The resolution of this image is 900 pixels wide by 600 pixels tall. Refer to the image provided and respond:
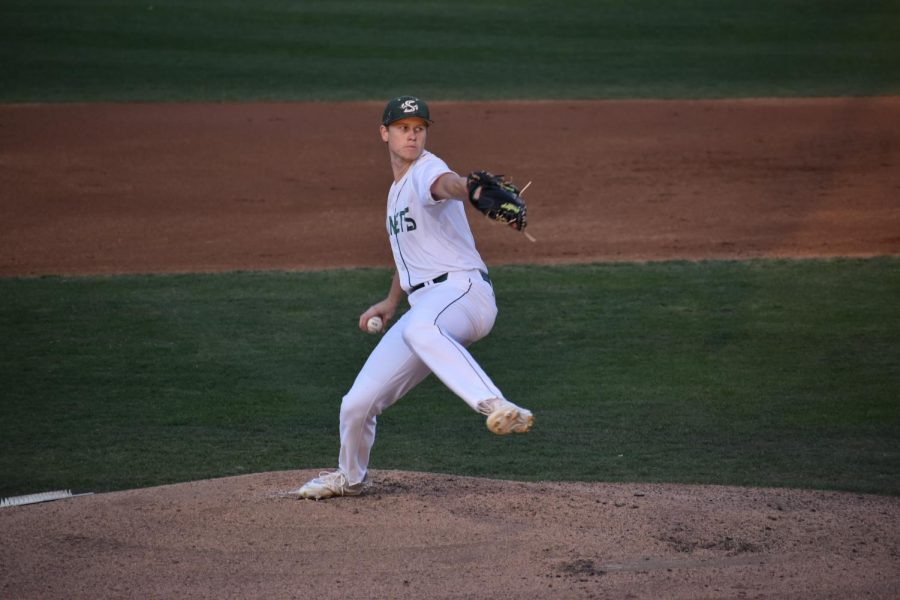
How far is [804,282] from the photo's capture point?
34.8 ft

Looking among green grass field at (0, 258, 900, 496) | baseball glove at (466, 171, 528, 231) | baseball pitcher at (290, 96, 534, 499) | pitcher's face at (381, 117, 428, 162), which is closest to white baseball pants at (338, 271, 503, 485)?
baseball pitcher at (290, 96, 534, 499)

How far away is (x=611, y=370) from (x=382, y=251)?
4.06m

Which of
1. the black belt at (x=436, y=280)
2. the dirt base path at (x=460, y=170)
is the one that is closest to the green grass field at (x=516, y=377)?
the dirt base path at (x=460, y=170)

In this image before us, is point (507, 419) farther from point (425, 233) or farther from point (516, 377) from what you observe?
point (516, 377)

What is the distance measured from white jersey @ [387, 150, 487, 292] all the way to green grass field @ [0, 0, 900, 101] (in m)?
13.1

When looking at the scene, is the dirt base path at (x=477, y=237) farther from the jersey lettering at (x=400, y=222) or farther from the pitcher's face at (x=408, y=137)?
the pitcher's face at (x=408, y=137)

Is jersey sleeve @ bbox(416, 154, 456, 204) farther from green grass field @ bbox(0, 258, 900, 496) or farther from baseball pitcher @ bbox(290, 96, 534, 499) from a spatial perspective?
green grass field @ bbox(0, 258, 900, 496)

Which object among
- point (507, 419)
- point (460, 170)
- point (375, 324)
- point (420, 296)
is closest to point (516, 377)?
point (375, 324)

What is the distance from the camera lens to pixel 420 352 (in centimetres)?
514

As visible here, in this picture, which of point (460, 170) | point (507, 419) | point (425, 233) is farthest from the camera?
point (460, 170)

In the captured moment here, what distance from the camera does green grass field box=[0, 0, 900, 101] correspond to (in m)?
19.1

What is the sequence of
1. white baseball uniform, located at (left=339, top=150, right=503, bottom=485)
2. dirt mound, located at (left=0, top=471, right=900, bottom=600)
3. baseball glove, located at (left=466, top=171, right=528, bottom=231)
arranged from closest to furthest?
baseball glove, located at (left=466, top=171, right=528, bottom=231) → dirt mound, located at (left=0, top=471, right=900, bottom=600) → white baseball uniform, located at (left=339, top=150, right=503, bottom=485)

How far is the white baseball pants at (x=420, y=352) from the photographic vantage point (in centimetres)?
511

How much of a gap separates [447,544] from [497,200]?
146 centimetres
